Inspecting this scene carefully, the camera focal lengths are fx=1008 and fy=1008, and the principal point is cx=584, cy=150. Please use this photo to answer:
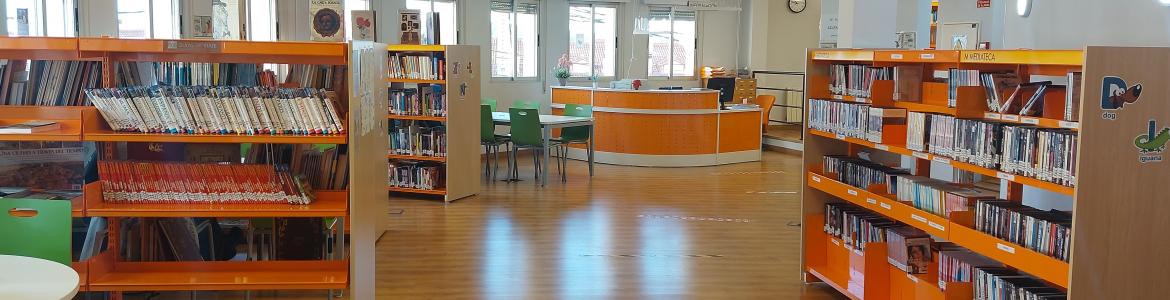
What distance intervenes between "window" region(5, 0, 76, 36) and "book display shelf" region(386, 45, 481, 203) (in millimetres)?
2657

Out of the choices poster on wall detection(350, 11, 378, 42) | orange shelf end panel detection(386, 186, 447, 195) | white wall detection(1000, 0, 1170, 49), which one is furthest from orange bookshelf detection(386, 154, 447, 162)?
white wall detection(1000, 0, 1170, 49)

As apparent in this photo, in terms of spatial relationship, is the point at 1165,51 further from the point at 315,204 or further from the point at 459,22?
the point at 459,22

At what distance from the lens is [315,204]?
178 inches

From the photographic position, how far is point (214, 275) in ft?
15.0

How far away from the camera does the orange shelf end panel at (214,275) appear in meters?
4.44

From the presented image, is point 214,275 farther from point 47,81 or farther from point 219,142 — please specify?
point 47,81

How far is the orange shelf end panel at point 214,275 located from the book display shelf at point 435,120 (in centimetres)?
443

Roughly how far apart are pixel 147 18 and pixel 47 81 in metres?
5.14

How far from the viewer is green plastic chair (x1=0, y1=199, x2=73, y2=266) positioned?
13.7 ft

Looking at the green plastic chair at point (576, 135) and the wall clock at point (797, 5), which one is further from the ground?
the wall clock at point (797, 5)

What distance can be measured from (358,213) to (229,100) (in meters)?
0.73

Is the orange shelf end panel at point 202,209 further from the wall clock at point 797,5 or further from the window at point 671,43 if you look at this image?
the wall clock at point 797,5

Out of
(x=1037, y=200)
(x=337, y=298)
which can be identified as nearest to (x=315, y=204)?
(x=337, y=298)

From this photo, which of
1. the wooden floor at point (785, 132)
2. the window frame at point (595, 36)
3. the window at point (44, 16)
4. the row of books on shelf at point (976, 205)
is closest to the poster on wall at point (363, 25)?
the window at point (44, 16)
